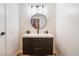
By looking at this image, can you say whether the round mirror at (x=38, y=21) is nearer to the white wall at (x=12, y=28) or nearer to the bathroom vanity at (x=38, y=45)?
the bathroom vanity at (x=38, y=45)

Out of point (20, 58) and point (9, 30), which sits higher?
point (9, 30)

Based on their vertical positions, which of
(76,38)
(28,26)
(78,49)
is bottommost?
(78,49)

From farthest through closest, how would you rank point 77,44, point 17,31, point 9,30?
1. point 17,31
2. point 9,30
3. point 77,44

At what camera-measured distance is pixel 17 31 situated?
2332 millimetres

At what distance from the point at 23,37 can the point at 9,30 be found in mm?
411

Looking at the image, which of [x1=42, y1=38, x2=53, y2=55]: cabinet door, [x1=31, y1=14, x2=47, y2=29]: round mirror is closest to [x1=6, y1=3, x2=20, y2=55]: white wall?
[x1=31, y1=14, x2=47, y2=29]: round mirror

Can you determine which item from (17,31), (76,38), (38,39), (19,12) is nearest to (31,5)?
(19,12)

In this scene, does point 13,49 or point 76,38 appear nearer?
point 76,38

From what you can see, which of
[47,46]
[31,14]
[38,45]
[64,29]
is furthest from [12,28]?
[64,29]

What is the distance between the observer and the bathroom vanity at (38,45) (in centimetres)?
249

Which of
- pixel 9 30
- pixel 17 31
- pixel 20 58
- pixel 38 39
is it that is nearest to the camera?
pixel 20 58

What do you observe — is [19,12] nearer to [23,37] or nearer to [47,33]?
[23,37]

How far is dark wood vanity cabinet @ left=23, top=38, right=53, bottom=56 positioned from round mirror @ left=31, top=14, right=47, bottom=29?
317mm

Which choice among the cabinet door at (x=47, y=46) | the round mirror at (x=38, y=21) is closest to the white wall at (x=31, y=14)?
the round mirror at (x=38, y=21)
